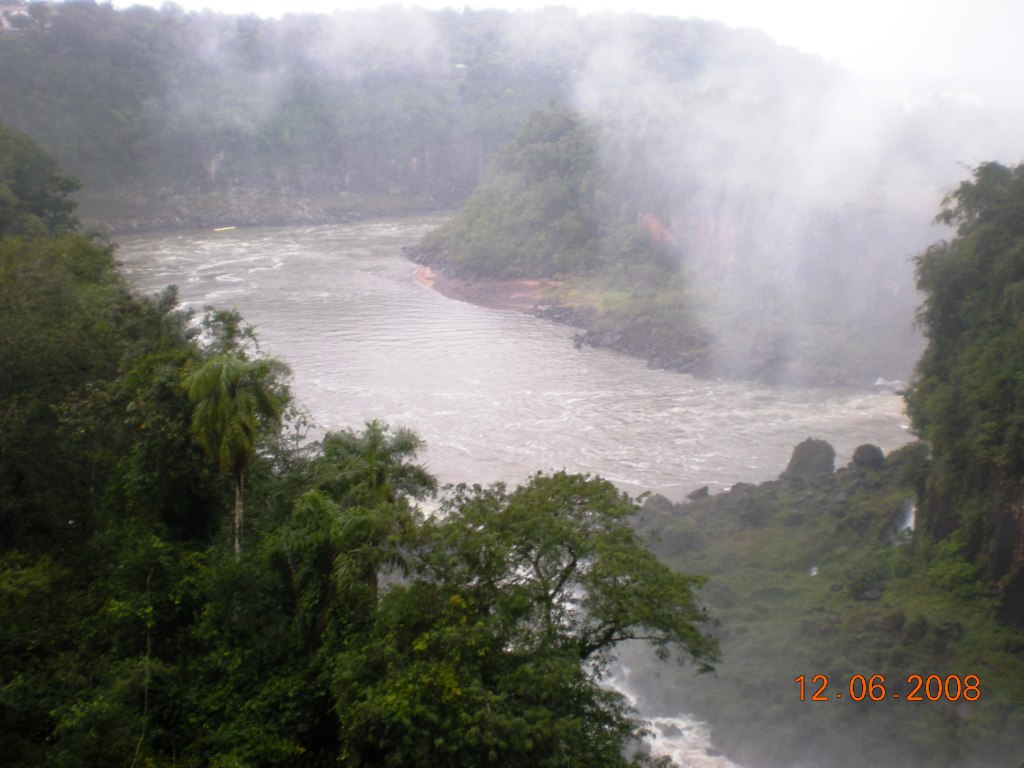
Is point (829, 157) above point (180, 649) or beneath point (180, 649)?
above

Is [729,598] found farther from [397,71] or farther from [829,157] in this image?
[397,71]

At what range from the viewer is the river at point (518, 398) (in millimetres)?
25812

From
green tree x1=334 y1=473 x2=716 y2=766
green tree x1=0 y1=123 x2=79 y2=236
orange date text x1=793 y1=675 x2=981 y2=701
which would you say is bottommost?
orange date text x1=793 y1=675 x2=981 y2=701

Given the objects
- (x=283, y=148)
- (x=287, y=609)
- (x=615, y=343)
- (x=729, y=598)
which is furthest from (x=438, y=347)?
(x=283, y=148)

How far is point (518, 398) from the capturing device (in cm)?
3152

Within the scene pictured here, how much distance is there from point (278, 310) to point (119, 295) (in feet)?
97.8

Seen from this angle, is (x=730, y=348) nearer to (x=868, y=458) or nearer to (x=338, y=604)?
(x=868, y=458)

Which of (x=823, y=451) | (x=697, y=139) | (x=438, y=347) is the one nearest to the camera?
(x=823, y=451)

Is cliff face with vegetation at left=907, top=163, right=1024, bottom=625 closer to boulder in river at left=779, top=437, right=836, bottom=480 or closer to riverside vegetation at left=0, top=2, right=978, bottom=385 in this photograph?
boulder in river at left=779, top=437, right=836, bottom=480

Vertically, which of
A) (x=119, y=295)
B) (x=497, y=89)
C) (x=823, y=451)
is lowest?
(x=823, y=451)

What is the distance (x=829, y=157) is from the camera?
4250cm

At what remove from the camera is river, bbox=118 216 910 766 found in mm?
25812

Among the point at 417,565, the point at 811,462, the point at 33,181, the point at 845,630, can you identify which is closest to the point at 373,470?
the point at 417,565

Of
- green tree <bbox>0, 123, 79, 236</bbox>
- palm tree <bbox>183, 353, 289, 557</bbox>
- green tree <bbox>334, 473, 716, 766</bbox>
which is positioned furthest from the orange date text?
green tree <bbox>0, 123, 79, 236</bbox>
